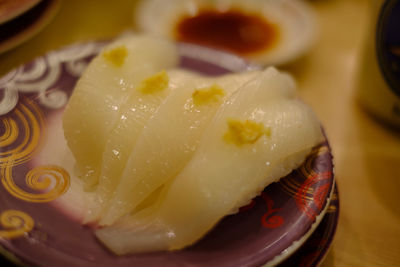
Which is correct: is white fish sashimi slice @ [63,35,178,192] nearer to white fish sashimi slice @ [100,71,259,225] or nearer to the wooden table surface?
white fish sashimi slice @ [100,71,259,225]

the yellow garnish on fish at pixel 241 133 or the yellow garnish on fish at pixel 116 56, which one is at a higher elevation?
the yellow garnish on fish at pixel 116 56

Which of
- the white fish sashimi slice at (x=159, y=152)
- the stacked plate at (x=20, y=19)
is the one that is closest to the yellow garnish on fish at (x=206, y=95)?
the white fish sashimi slice at (x=159, y=152)


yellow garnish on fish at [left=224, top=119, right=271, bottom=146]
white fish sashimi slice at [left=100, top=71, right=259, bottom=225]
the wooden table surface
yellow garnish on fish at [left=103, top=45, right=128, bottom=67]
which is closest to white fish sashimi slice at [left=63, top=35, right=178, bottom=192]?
yellow garnish on fish at [left=103, top=45, right=128, bottom=67]

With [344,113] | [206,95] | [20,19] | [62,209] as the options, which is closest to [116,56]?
[206,95]

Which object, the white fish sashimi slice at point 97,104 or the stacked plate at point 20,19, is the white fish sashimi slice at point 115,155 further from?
the stacked plate at point 20,19

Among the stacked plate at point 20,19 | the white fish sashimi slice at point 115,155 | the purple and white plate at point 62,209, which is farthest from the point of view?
the stacked plate at point 20,19

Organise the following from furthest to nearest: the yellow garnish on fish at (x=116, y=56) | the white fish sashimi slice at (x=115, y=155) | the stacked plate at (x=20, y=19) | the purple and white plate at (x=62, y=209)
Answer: the stacked plate at (x=20, y=19)
the yellow garnish on fish at (x=116, y=56)
the white fish sashimi slice at (x=115, y=155)
the purple and white plate at (x=62, y=209)

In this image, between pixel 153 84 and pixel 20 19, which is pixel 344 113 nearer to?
pixel 153 84

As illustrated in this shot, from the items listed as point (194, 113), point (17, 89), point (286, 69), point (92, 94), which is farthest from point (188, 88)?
point (286, 69)
